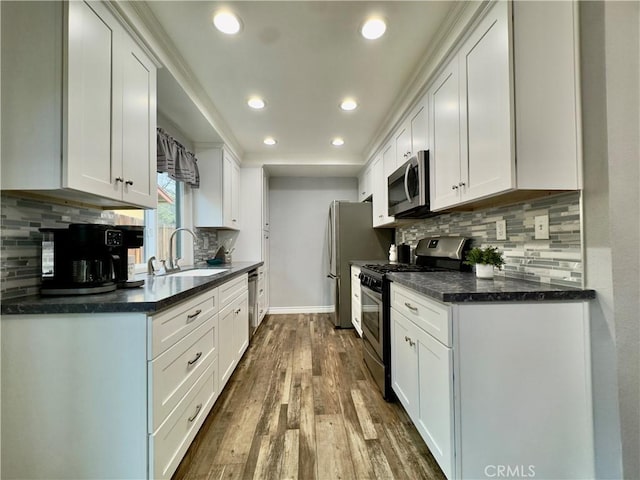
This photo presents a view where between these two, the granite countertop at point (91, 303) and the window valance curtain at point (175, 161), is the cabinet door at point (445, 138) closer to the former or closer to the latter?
the granite countertop at point (91, 303)

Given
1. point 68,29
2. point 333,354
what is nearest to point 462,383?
point 333,354

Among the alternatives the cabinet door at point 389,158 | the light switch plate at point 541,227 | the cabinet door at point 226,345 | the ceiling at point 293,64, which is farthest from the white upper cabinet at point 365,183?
the cabinet door at point 226,345

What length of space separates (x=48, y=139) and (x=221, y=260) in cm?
211

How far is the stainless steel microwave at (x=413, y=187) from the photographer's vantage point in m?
1.90

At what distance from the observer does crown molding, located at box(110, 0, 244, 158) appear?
1343 millimetres

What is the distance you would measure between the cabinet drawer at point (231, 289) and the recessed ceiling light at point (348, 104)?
185 centimetres

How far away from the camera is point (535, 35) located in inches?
43.9

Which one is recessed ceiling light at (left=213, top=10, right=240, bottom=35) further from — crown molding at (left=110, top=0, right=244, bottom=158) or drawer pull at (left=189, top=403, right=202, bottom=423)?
drawer pull at (left=189, top=403, right=202, bottom=423)

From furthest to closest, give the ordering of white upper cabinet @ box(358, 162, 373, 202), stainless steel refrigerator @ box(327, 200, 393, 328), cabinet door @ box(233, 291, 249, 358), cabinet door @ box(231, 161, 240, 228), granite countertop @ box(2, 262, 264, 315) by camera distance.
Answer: white upper cabinet @ box(358, 162, 373, 202) → stainless steel refrigerator @ box(327, 200, 393, 328) → cabinet door @ box(231, 161, 240, 228) → cabinet door @ box(233, 291, 249, 358) → granite countertop @ box(2, 262, 264, 315)

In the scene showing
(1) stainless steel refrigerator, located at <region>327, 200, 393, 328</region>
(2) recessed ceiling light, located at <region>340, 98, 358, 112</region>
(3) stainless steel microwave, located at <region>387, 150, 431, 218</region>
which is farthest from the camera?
(1) stainless steel refrigerator, located at <region>327, 200, 393, 328</region>

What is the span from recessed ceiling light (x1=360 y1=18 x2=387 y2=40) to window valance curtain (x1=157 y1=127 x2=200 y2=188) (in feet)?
5.81

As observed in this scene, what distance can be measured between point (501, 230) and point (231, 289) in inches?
75.7

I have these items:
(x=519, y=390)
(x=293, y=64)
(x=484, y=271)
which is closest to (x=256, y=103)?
(x=293, y=64)

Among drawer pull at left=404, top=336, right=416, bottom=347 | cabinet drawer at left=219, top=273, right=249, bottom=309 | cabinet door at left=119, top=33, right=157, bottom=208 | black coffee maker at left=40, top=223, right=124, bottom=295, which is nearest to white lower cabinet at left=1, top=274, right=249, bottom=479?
black coffee maker at left=40, top=223, right=124, bottom=295
